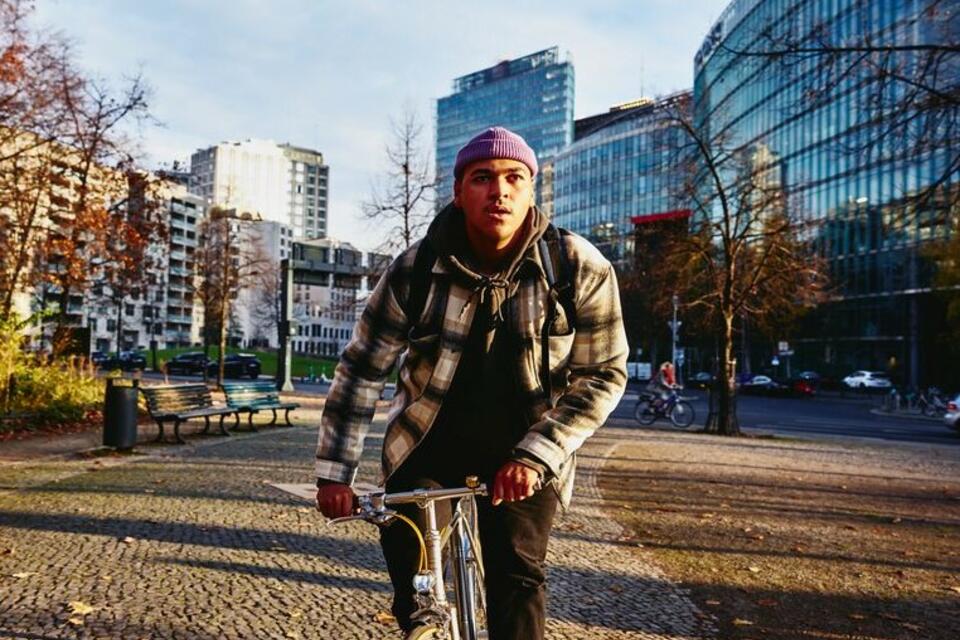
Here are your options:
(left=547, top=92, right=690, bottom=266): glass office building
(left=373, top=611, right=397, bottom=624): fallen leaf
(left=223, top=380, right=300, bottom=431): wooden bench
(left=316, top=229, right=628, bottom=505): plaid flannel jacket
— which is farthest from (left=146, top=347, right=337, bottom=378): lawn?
(left=316, top=229, right=628, bottom=505): plaid flannel jacket

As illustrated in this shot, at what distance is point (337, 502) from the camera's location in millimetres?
2375

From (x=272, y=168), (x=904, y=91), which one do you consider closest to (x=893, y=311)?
(x=904, y=91)

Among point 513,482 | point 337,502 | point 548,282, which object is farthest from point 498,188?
point 337,502

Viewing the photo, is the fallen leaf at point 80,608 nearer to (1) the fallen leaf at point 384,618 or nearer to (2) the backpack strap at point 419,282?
(1) the fallen leaf at point 384,618

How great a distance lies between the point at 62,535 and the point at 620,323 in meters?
5.22

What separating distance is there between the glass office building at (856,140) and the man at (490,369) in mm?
9080

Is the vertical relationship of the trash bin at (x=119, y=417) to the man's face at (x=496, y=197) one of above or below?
below

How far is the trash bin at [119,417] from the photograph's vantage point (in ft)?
36.6

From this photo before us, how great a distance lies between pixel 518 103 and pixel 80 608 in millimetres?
162563

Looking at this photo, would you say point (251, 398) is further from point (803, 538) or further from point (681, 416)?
point (803, 538)

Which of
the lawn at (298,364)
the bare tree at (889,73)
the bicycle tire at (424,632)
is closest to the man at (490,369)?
the bicycle tire at (424,632)

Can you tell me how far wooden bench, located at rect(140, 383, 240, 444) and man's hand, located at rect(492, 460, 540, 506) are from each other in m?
11.4

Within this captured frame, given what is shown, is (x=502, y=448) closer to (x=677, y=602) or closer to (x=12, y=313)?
(x=677, y=602)

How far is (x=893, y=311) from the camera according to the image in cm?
5088
